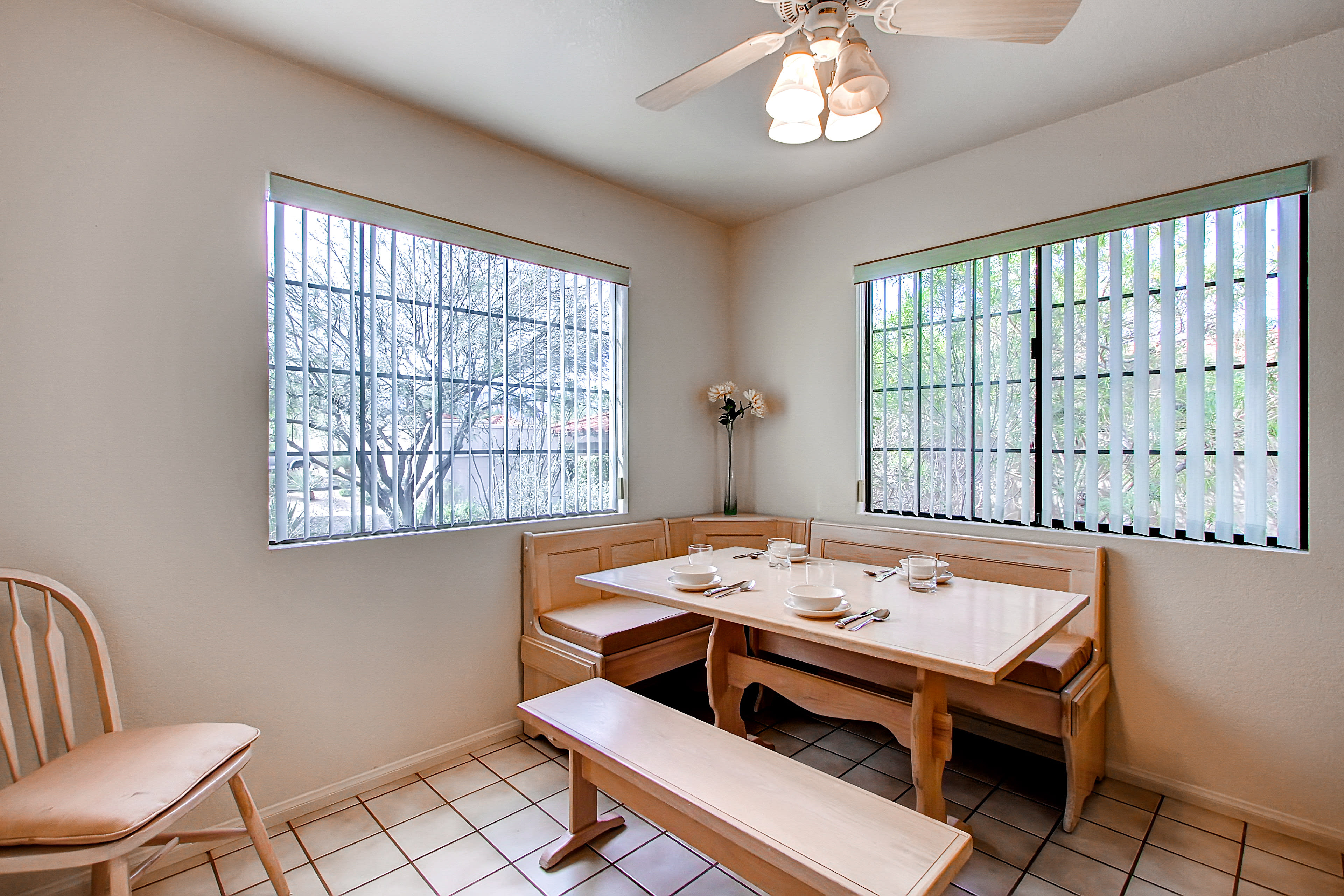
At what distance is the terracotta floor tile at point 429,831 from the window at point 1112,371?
236 centimetres

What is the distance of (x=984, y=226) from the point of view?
2803 millimetres

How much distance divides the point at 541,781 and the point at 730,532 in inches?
61.5

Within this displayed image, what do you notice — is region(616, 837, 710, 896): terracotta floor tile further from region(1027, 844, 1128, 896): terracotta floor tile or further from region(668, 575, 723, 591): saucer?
region(1027, 844, 1128, 896): terracotta floor tile

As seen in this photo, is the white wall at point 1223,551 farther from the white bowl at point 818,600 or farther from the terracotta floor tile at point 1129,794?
the white bowl at point 818,600

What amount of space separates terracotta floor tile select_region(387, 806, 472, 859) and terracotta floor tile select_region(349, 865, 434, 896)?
0.08m

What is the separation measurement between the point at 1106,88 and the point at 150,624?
384 cm

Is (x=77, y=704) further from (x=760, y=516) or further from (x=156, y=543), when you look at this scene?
(x=760, y=516)

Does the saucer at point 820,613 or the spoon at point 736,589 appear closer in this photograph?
the saucer at point 820,613

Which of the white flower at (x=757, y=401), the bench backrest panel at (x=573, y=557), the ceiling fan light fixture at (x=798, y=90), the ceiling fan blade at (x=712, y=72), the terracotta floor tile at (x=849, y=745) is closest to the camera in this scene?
the ceiling fan blade at (x=712, y=72)

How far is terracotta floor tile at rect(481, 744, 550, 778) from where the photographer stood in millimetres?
2457

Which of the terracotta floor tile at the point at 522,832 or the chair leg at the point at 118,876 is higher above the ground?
the chair leg at the point at 118,876

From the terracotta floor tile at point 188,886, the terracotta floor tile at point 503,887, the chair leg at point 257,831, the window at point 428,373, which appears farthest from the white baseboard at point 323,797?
the window at point 428,373

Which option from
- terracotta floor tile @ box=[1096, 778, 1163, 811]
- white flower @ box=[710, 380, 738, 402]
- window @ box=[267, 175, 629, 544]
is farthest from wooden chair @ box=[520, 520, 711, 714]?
terracotta floor tile @ box=[1096, 778, 1163, 811]

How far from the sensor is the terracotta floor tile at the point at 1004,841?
1.93 m
